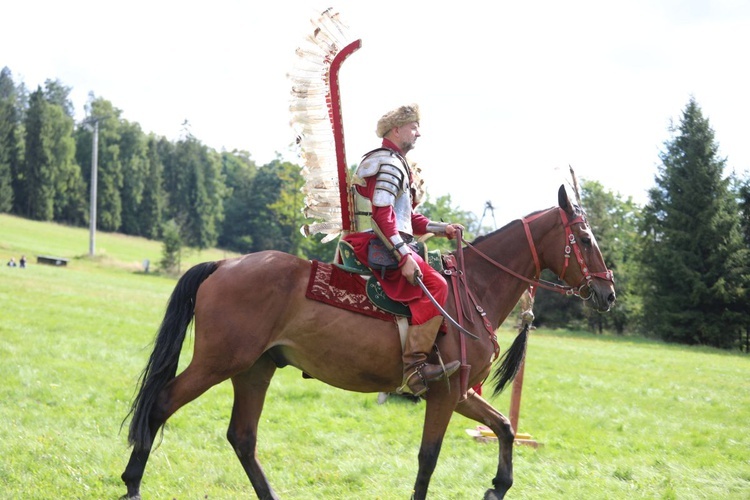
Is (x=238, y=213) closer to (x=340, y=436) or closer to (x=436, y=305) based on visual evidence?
(x=340, y=436)

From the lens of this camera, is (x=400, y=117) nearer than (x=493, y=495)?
Yes

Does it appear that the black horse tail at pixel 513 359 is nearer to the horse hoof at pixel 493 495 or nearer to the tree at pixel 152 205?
the horse hoof at pixel 493 495

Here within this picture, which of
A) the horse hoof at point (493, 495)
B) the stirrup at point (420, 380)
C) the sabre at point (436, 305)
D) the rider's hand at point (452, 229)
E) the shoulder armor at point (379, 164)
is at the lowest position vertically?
the horse hoof at point (493, 495)

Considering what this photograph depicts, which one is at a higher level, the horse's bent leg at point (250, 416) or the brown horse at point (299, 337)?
the brown horse at point (299, 337)

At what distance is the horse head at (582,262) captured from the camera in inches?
234

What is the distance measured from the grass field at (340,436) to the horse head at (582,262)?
2.07m

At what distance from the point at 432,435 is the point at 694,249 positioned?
34.7 m

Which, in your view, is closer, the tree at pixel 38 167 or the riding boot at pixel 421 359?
the riding boot at pixel 421 359

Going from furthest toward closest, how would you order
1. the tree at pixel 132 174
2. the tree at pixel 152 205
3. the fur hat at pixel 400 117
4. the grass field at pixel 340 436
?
the tree at pixel 152 205 < the tree at pixel 132 174 < the grass field at pixel 340 436 < the fur hat at pixel 400 117

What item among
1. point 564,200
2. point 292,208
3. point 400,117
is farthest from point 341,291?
point 292,208

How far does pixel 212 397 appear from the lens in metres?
10.5

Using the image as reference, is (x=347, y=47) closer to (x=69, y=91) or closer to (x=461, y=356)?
(x=461, y=356)

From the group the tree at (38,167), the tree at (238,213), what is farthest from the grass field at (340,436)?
the tree at (238,213)

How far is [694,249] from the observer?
3597cm
